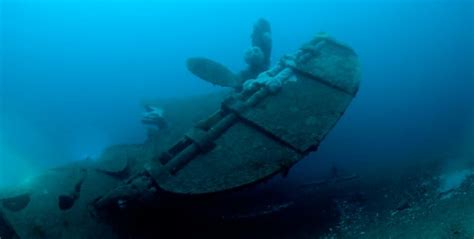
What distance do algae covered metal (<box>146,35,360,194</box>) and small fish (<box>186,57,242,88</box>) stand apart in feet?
3.92

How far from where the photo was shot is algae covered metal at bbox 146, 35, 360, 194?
167 inches

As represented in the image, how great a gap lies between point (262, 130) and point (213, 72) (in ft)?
8.68

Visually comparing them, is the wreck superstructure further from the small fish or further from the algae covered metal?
the small fish

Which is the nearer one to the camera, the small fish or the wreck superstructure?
the wreck superstructure

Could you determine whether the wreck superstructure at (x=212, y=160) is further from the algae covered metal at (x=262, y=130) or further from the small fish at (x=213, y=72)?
the small fish at (x=213, y=72)

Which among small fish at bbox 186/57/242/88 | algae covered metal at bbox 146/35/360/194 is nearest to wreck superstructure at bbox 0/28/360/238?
algae covered metal at bbox 146/35/360/194

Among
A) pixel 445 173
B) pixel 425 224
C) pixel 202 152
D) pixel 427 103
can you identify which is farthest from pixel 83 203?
pixel 427 103

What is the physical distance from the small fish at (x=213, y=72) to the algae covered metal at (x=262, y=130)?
1.19m

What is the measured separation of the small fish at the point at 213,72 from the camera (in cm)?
707

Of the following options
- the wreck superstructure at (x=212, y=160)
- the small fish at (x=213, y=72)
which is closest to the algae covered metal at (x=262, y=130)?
the wreck superstructure at (x=212, y=160)

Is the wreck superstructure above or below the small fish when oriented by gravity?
below

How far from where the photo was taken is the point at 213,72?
23.4 ft

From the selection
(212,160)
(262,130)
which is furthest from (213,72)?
(212,160)

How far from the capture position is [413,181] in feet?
22.9
